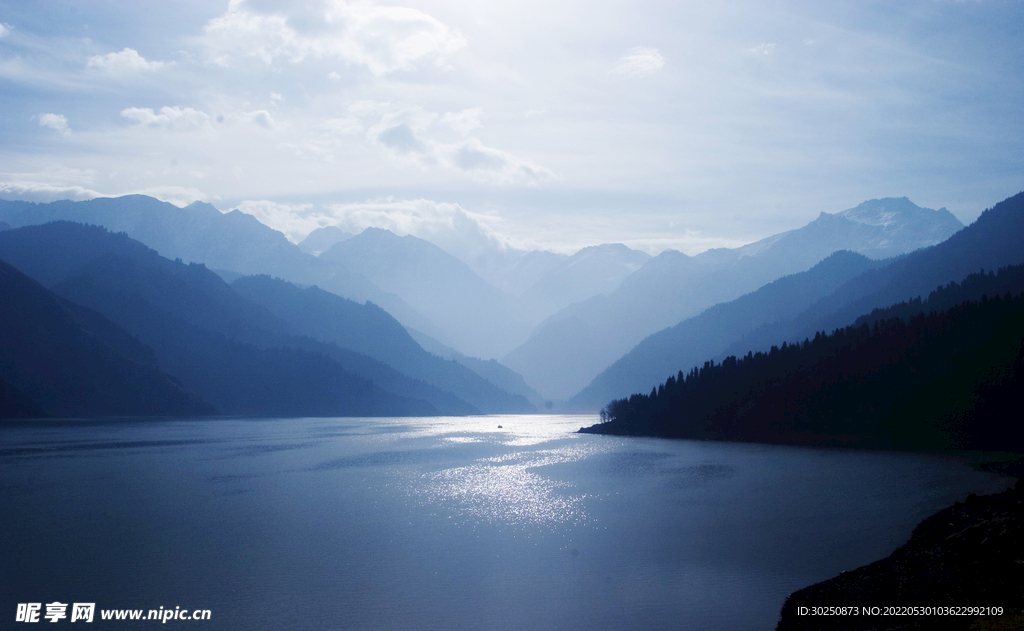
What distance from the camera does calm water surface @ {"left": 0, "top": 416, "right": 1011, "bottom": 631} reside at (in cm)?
4041

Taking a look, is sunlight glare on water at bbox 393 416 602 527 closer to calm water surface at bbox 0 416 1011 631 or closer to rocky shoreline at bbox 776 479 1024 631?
calm water surface at bbox 0 416 1011 631

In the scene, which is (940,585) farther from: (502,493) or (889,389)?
(889,389)

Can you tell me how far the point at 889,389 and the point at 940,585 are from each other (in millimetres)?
132597

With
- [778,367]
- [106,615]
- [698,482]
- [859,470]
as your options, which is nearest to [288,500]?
[106,615]

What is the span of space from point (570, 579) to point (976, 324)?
457 ft

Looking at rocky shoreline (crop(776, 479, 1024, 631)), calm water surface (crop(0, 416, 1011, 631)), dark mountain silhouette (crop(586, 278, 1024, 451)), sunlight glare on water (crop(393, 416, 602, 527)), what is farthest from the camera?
dark mountain silhouette (crop(586, 278, 1024, 451))

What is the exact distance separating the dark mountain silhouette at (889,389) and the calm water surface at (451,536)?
2520 cm

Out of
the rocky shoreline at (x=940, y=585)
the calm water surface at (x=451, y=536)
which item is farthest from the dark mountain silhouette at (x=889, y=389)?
the rocky shoreline at (x=940, y=585)

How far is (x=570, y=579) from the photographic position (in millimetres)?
46031

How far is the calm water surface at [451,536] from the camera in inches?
1591

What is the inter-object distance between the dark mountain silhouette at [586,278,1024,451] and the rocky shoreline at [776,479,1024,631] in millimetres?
107363

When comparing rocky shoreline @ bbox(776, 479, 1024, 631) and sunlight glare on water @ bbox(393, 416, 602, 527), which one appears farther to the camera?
sunlight glare on water @ bbox(393, 416, 602, 527)

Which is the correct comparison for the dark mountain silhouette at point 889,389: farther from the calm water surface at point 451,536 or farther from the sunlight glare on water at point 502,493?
the sunlight glare on water at point 502,493

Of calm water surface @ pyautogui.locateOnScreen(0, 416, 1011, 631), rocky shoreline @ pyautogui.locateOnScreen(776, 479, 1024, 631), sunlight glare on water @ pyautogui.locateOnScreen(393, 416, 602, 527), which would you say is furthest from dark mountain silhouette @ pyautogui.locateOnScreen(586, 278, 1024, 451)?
rocky shoreline @ pyautogui.locateOnScreen(776, 479, 1024, 631)
